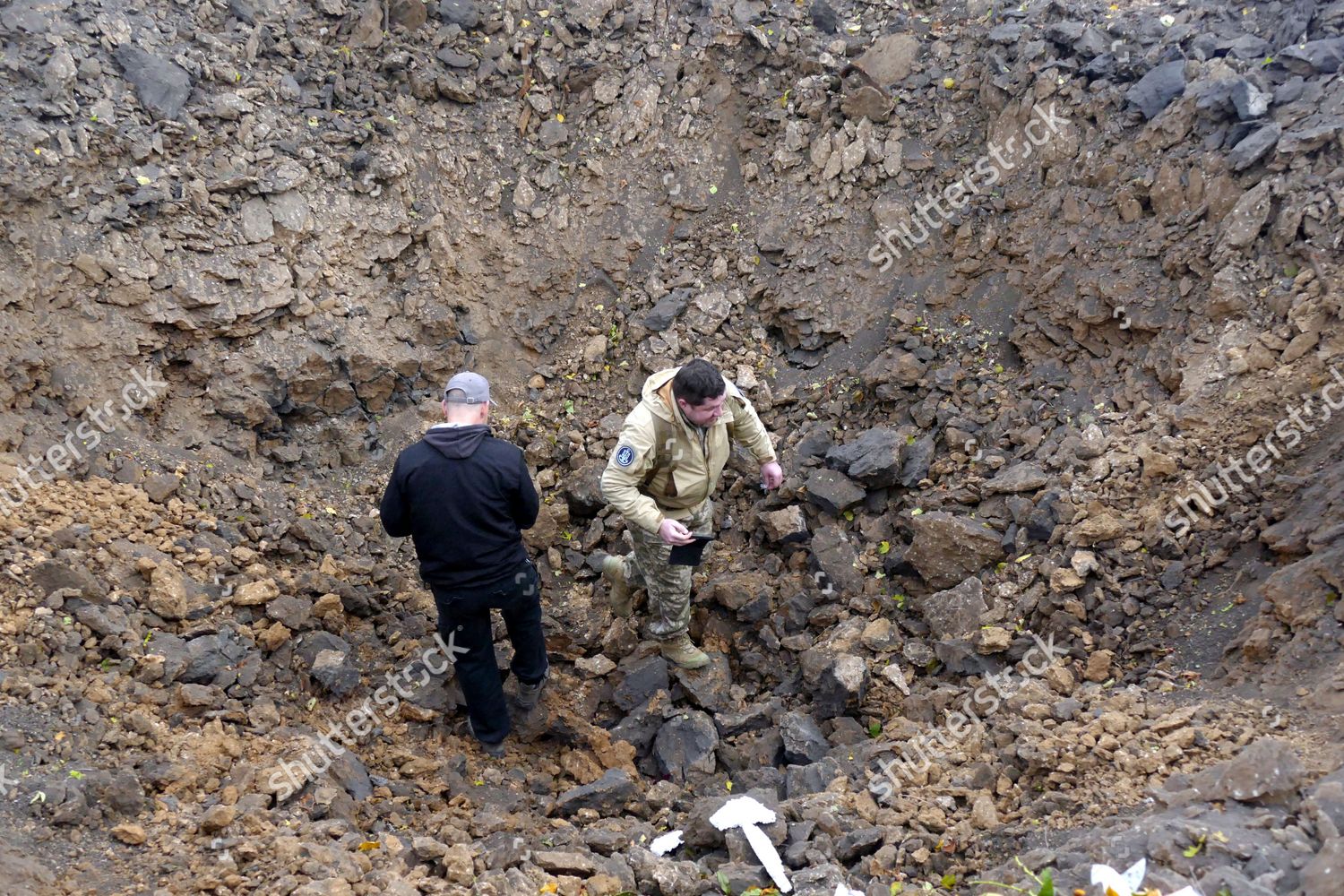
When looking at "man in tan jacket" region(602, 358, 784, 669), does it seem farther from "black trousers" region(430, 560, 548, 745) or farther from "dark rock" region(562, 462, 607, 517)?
"dark rock" region(562, 462, 607, 517)

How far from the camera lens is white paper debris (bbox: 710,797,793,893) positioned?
339cm

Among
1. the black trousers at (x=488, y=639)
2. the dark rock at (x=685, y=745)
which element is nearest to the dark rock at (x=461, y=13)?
the black trousers at (x=488, y=639)

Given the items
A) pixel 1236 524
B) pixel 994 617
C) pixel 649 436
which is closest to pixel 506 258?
pixel 649 436

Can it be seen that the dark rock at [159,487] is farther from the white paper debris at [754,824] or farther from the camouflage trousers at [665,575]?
the white paper debris at [754,824]

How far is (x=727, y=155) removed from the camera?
269 inches

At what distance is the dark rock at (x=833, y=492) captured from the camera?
17.5 feet

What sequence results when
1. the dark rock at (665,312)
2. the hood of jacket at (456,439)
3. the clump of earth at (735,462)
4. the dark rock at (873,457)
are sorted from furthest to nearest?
the dark rock at (665,312) < the dark rock at (873,457) < the hood of jacket at (456,439) < the clump of earth at (735,462)

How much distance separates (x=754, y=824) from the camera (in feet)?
12.0

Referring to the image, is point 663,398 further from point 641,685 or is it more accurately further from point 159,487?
point 159,487

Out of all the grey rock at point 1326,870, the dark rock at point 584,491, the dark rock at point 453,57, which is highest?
the dark rock at point 453,57

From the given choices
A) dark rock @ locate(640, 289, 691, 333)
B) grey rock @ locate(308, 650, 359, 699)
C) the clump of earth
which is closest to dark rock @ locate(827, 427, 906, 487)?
the clump of earth

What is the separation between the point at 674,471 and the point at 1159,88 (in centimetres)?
365

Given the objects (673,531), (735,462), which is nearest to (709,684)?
(673,531)

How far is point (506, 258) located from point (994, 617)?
13.2ft
